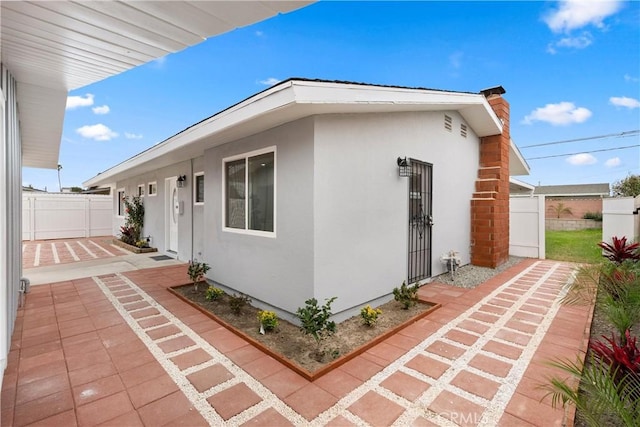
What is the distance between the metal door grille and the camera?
6.14 metres

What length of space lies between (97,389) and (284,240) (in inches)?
108

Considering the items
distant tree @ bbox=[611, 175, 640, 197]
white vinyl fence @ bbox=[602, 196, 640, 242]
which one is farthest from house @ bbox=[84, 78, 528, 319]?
distant tree @ bbox=[611, 175, 640, 197]

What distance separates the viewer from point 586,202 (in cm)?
2578

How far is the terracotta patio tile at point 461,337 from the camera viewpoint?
3844 mm

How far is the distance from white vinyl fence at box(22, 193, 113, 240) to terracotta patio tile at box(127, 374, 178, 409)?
1852 centimetres

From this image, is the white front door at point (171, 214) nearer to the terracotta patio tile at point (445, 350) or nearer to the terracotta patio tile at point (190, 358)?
the terracotta patio tile at point (190, 358)

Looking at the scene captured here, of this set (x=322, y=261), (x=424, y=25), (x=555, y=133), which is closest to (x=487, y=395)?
(x=322, y=261)

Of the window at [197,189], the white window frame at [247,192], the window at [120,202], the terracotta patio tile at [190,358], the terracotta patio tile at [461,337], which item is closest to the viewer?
the terracotta patio tile at [190,358]

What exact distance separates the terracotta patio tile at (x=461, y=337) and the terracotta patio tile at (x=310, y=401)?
2.08 meters

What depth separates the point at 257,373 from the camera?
313 centimetres

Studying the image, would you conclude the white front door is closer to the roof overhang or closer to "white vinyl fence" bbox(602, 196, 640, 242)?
the roof overhang

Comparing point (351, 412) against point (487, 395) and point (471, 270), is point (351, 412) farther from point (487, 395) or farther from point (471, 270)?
point (471, 270)

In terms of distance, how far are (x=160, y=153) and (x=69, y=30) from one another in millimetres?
5322

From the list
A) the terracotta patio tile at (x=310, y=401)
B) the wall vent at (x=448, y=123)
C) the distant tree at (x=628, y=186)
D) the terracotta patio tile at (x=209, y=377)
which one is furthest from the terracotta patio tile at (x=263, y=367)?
the distant tree at (x=628, y=186)
